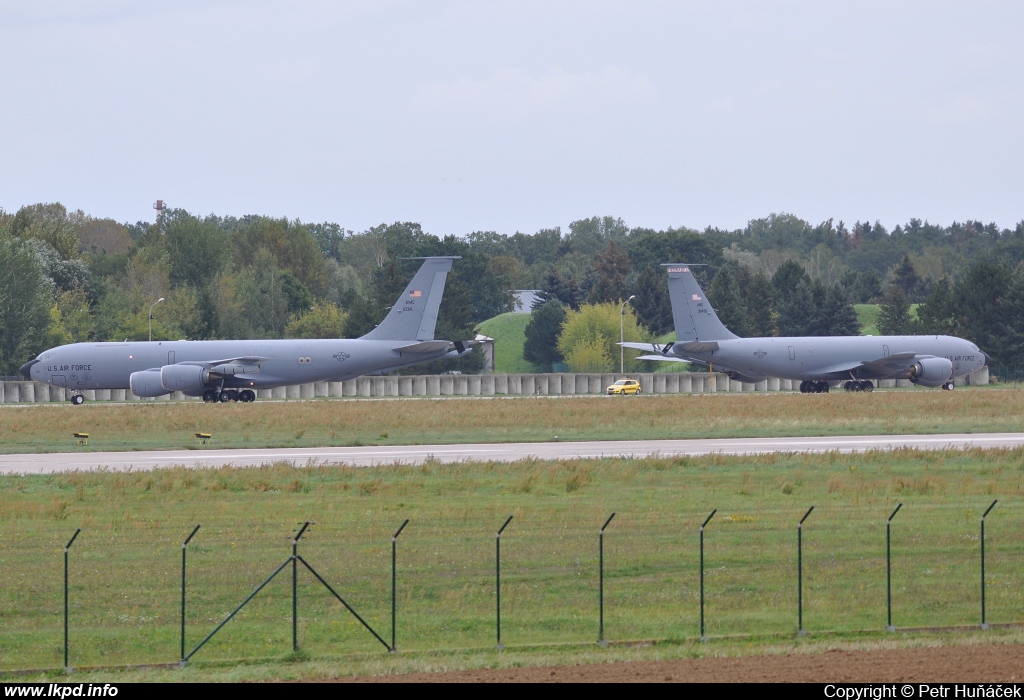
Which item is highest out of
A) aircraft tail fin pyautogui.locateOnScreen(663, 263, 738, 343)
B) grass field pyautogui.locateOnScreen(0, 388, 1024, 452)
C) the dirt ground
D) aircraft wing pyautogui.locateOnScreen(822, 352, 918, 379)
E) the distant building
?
the distant building

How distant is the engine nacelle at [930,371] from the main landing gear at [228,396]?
43.1 metres

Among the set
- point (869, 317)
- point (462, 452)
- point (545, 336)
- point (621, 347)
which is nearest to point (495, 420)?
point (462, 452)

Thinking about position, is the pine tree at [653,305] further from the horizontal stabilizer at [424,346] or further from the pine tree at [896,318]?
the horizontal stabilizer at [424,346]

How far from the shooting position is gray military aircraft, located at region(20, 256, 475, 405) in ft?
222

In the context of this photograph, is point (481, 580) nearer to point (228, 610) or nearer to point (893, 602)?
point (228, 610)

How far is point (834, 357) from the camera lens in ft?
258

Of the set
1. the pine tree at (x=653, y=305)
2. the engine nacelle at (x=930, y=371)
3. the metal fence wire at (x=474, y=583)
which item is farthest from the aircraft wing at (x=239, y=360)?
the pine tree at (x=653, y=305)

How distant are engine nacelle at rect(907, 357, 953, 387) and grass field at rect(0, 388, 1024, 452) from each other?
8.01m

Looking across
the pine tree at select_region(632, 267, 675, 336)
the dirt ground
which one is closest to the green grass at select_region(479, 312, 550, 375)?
the pine tree at select_region(632, 267, 675, 336)

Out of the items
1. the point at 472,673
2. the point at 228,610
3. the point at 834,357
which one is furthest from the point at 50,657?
the point at 834,357

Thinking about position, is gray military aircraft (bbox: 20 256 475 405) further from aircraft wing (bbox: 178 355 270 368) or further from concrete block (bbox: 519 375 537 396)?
concrete block (bbox: 519 375 537 396)

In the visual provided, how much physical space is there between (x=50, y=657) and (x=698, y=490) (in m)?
16.7

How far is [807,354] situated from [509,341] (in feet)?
226

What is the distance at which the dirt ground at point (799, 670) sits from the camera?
13078 mm
